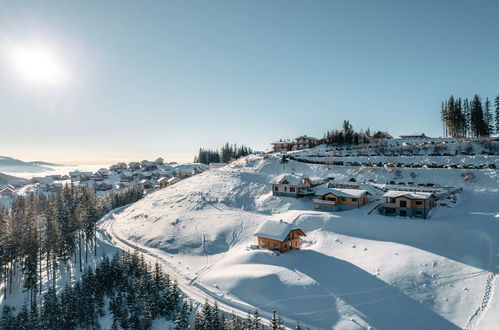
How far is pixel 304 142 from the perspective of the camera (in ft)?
351

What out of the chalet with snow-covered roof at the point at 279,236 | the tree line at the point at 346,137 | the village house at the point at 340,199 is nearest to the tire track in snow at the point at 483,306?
the chalet with snow-covered roof at the point at 279,236

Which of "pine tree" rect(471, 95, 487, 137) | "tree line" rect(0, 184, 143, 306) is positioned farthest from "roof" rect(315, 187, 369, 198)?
"pine tree" rect(471, 95, 487, 137)

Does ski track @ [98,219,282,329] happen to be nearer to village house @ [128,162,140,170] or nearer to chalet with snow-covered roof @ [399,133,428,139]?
chalet with snow-covered roof @ [399,133,428,139]

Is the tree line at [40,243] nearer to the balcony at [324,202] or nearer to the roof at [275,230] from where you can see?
the roof at [275,230]

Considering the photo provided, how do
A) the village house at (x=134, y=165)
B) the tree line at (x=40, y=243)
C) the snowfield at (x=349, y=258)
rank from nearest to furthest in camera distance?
the snowfield at (x=349, y=258)
the tree line at (x=40, y=243)
the village house at (x=134, y=165)

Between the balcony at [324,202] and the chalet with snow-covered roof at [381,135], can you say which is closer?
the balcony at [324,202]

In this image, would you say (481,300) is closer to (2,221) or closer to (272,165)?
(272,165)

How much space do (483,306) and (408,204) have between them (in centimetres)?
1907

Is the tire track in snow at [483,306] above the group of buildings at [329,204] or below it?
below

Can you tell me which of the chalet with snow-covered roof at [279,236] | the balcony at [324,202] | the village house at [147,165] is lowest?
the chalet with snow-covered roof at [279,236]

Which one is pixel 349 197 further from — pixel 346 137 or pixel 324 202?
pixel 346 137

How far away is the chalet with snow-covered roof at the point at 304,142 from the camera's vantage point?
106 m

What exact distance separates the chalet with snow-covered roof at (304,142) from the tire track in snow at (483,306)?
263 ft

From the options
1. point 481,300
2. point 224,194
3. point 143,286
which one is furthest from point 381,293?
point 224,194
